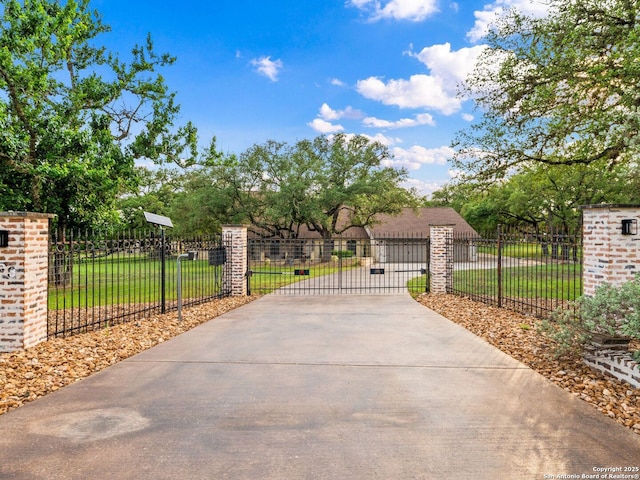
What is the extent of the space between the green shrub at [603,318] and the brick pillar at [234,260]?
8413 mm

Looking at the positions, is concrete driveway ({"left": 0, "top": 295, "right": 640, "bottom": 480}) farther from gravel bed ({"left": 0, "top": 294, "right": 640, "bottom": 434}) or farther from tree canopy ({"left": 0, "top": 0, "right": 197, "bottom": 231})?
tree canopy ({"left": 0, "top": 0, "right": 197, "bottom": 231})

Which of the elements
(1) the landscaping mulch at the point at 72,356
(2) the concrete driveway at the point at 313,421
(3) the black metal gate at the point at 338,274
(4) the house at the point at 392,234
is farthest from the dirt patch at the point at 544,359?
(4) the house at the point at 392,234

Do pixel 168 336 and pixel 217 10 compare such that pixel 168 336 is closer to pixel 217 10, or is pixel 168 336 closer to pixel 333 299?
pixel 333 299

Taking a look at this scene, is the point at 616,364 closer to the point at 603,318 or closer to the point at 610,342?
the point at 610,342

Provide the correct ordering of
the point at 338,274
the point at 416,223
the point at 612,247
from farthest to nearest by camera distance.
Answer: the point at 416,223, the point at 338,274, the point at 612,247

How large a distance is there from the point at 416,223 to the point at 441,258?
25.8m

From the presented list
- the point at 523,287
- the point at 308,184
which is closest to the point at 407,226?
the point at 308,184

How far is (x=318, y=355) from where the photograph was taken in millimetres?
5602

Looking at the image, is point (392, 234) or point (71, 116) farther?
point (392, 234)

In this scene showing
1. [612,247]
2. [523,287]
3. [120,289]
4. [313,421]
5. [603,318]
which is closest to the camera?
[313,421]

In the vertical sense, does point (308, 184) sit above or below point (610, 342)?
above

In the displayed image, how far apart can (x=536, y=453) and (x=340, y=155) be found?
1093 inches

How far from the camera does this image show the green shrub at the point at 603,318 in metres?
4.26

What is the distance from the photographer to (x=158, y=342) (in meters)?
6.39
